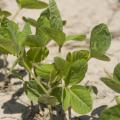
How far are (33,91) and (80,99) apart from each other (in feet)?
0.50

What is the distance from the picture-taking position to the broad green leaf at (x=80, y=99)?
3.60ft

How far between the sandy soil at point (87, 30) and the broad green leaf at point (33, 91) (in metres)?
0.20

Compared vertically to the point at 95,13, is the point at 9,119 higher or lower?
lower

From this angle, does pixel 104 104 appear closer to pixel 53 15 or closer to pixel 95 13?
pixel 53 15

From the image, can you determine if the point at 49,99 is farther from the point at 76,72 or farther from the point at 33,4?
the point at 33,4

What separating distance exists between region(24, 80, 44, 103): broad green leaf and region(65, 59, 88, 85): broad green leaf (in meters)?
0.09

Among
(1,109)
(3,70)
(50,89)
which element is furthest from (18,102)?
(50,89)

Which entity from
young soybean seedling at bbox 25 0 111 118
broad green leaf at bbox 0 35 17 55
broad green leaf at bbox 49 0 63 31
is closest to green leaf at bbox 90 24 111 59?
young soybean seedling at bbox 25 0 111 118

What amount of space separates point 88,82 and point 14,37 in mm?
507

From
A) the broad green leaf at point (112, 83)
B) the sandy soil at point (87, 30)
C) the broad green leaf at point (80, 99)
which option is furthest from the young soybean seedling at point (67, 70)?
the sandy soil at point (87, 30)

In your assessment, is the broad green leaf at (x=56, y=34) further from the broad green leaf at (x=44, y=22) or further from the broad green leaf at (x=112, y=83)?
the broad green leaf at (x=112, y=83)

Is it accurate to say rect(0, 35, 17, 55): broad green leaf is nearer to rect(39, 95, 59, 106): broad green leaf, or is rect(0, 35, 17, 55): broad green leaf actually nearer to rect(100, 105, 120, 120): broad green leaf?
rect(39, 95, 59, 106): broad green leaf

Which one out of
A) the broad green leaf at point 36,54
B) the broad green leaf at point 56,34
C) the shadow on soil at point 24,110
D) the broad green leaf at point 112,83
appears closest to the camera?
the broad green leaf at point 112,83

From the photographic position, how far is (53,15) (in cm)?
117
